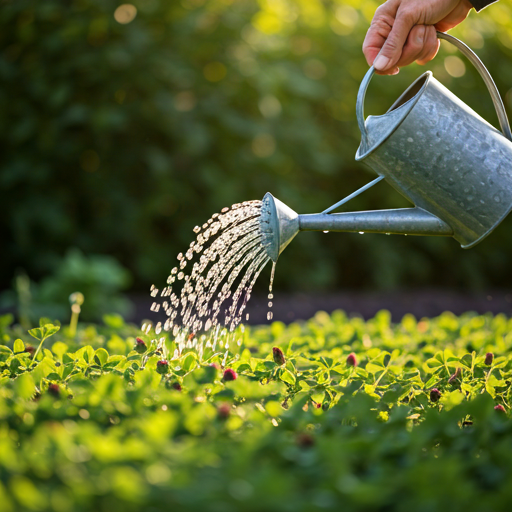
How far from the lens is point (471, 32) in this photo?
552 cm

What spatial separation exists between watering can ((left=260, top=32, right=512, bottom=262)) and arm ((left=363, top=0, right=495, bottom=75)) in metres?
0.22

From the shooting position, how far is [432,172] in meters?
1.41

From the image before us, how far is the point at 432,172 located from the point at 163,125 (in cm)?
362

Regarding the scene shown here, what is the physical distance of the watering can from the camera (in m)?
1.40

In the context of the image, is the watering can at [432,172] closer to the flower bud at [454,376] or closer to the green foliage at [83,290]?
the flower bud at [454,376]

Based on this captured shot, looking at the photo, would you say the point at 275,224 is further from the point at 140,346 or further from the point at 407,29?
the point at 407,29

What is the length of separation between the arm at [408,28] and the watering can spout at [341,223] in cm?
46

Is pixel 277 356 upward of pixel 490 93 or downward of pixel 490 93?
downward

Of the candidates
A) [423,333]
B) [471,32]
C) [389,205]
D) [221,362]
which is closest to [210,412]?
[221,362]

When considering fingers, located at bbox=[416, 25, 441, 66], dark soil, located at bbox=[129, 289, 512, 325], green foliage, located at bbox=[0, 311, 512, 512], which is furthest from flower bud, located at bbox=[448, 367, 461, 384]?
dark soil, located at bbox=[129, 289, 512, 325]

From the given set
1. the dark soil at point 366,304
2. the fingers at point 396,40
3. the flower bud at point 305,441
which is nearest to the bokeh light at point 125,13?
the dark soil at point 366,304

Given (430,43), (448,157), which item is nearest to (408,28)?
(430,43)

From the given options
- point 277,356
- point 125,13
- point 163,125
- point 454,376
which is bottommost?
point 454,376

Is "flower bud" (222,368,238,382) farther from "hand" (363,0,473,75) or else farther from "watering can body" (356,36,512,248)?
"hand" (363,0,473,75)
